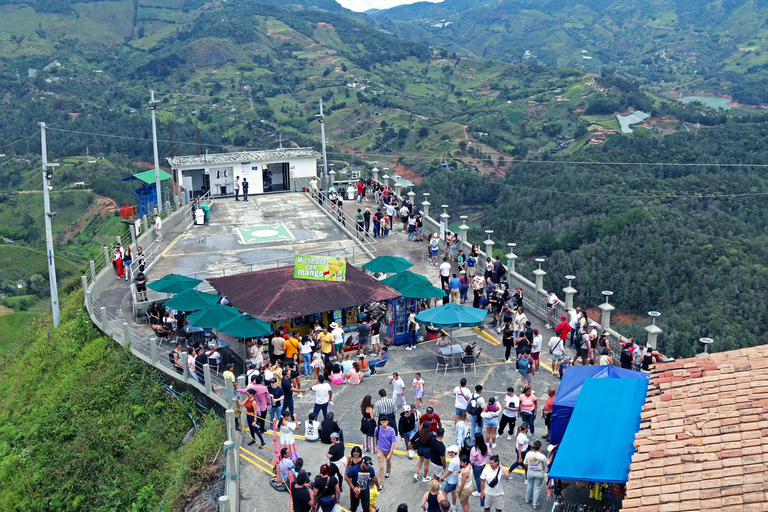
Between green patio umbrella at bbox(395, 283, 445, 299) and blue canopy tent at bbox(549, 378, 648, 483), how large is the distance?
309 inches

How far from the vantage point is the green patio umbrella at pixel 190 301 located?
21.1 meters

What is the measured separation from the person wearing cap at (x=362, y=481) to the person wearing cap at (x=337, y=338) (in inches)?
286

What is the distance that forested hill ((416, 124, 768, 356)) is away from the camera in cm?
4259

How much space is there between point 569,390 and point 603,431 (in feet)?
6.76

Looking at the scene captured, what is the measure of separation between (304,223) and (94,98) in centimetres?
12809

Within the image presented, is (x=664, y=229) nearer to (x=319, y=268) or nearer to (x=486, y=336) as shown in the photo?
(x=486, y=336)

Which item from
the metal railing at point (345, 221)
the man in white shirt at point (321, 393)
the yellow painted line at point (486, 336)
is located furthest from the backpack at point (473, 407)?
the metal railing at point (345, 221)

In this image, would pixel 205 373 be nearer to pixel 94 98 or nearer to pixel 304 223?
pixel 304 223

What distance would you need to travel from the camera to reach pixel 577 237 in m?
56.8

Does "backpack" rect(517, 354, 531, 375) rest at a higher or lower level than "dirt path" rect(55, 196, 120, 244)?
higher

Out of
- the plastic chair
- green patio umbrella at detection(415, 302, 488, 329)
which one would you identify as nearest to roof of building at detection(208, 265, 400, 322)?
green patio umbrella at detection(415, 302, 488, 329)

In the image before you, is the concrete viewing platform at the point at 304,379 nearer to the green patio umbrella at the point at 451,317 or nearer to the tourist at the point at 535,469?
the tourist at the point at 535,469

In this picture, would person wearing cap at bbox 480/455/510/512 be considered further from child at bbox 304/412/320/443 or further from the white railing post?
the white railing post

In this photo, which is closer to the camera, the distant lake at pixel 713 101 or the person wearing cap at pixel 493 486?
the person wearing cap at pixel 493 486
